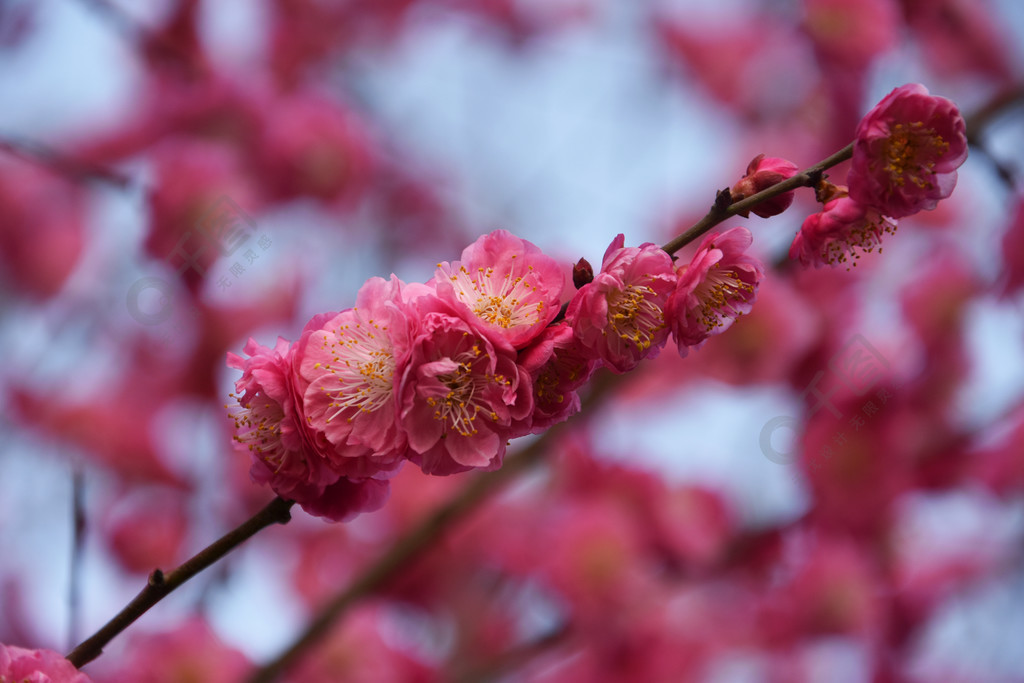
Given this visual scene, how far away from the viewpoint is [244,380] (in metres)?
0.49

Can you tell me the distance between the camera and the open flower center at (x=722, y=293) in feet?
1.66

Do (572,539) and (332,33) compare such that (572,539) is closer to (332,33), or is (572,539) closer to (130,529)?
(130,529)

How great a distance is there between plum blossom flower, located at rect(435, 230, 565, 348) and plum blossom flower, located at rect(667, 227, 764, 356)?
8 cm

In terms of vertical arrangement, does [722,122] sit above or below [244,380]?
below

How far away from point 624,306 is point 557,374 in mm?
60

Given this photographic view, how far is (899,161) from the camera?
490mm

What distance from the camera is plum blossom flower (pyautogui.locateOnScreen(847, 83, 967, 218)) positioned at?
49cm

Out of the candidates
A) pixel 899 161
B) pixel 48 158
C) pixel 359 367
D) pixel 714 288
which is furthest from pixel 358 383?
pixel 48 158

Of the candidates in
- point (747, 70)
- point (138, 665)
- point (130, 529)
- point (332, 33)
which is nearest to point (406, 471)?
point (130, 529)

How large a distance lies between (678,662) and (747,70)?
1.61 meters

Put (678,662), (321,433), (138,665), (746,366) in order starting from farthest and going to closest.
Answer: (678,662) → (746,366) → (138,665) → (321,433)

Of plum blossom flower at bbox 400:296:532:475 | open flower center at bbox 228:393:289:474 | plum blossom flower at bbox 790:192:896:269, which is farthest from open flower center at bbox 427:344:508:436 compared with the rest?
plum blossom flower at bbox 790:192:896:269

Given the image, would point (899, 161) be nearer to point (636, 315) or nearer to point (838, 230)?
point (838, 230)

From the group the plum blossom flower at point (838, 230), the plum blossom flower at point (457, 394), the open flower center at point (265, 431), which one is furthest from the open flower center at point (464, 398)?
the plum blossom flower at point (838, 230)
